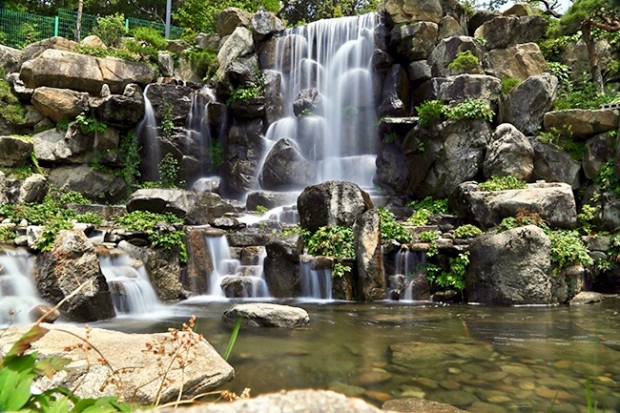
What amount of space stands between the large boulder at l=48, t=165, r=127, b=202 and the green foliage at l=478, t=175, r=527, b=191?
510 inches

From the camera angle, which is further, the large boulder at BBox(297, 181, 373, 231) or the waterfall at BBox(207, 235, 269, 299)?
the large boulder at BBox(297, 181, 373, 231)

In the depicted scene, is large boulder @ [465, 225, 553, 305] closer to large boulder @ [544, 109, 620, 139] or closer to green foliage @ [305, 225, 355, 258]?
green foliage @ [305, 225, 355, 258]

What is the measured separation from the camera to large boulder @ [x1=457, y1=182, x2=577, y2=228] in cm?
1184

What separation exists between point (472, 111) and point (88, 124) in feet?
44.4

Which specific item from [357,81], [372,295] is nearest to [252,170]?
[357,81]

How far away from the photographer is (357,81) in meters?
19.6

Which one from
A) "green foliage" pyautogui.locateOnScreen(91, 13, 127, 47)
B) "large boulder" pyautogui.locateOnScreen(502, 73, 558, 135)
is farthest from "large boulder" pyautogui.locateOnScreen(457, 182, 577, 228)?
"green foliage" pyautogui.locateOnScreen(91, 13, 127, 47)

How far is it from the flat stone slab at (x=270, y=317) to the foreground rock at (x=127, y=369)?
2619 mm

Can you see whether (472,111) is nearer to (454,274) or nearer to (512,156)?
(512,156)

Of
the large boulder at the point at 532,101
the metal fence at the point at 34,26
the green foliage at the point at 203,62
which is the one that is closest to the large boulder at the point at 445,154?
the large boulder at the point at 532,101

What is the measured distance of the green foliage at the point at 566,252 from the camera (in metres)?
10.8

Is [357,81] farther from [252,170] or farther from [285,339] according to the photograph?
[285,339]

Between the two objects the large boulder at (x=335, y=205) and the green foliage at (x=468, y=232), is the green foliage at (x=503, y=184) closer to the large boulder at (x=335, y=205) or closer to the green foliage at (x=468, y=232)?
the green foliage at (x=468, y=232)

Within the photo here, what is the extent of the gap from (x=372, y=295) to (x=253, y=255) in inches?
128
